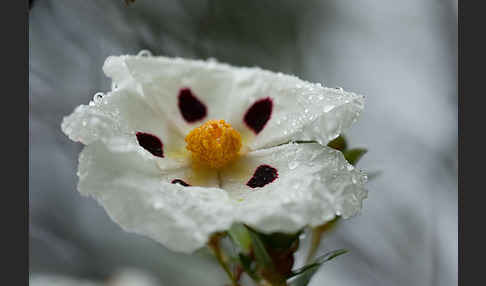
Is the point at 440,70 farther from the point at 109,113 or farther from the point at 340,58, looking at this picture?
the point at 109,113

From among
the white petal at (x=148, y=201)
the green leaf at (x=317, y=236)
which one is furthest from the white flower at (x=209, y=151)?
the green leaf at (x=317, y=236)

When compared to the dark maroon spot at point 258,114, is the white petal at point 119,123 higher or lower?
lower

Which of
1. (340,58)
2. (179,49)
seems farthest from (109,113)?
(340,58)

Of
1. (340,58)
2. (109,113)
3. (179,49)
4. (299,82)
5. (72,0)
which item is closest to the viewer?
(109,113)

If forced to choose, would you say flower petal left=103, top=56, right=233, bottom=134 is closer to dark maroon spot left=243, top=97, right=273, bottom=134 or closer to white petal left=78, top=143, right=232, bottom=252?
dark maroon spot left=243, top=97, right=273, bottom=134

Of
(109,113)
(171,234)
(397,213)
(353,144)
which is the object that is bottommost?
(171,234)

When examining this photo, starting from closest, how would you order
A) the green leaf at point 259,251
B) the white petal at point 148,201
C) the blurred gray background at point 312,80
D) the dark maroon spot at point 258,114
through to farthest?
the white petal at point 148,201, the green leaf at point 259,251, the dark maroon spot at point 258,114, the blurred gray background at point 312,80

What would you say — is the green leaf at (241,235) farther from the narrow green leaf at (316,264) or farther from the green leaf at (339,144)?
the green leaf at (339,144)
